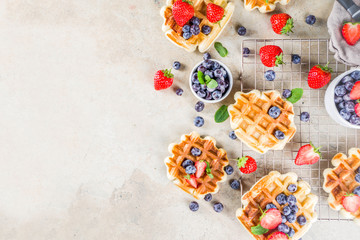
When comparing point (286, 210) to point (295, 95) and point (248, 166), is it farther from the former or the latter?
point (295, 95)

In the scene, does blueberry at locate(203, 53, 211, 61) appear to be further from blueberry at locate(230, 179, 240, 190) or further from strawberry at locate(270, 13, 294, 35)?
blueberry at locate(230, 179, 240, 190)

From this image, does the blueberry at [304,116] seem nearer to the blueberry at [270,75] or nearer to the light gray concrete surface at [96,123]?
the blueberry at [270,75]

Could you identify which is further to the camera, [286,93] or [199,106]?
[199,106]

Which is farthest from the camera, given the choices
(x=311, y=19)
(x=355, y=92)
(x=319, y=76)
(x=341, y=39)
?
(x=311, y=19)

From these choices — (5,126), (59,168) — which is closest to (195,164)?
(59,168)

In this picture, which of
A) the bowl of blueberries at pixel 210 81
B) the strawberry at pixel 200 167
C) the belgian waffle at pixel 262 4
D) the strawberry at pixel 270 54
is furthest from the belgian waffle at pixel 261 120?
the belgian waffle at pixel 262 4

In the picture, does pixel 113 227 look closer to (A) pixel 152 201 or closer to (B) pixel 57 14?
(A) pixel 152 201

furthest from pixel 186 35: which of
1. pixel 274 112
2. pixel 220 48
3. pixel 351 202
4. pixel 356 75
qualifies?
pixel 351 202

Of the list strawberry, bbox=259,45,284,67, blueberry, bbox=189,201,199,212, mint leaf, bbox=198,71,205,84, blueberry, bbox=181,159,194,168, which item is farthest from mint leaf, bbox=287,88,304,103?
blueberry, bbox=189,201,199,212
